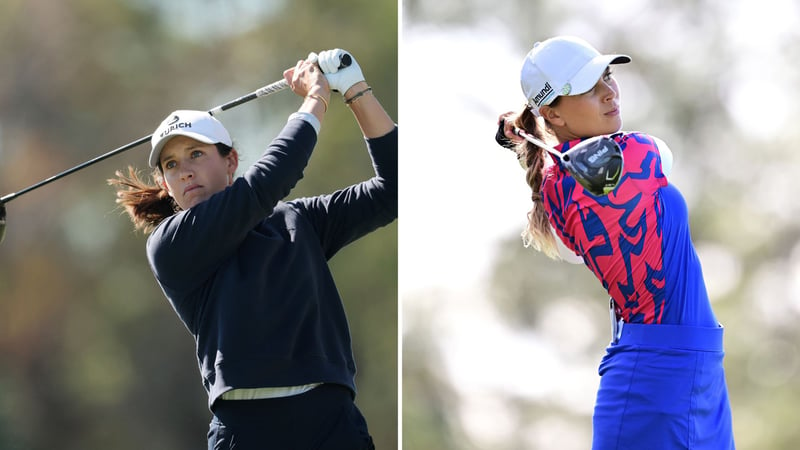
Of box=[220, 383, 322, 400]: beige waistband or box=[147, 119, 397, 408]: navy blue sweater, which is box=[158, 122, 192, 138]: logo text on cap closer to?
box=[147, 119, 397, 408]: navy blue sweater

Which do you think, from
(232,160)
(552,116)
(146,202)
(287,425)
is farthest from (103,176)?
(552,116)

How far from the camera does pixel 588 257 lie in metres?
1.77

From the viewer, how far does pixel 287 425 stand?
1812mm

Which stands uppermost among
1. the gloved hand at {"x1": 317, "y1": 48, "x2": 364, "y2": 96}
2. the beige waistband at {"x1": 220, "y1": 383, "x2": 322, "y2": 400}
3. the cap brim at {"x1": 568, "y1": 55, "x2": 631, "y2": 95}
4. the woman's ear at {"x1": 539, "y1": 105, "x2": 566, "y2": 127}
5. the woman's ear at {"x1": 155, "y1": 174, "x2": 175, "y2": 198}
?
the gloved hand at {"x1": 317, "y1": 48, "x2": 364, "y2": 96}

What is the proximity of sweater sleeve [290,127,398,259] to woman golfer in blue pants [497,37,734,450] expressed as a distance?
35cm

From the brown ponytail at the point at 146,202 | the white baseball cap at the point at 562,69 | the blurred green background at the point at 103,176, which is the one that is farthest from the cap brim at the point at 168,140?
the blurred green background at the point at 103,176

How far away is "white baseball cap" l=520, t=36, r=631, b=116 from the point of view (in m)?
1.76

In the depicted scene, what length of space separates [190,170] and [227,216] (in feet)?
0.72

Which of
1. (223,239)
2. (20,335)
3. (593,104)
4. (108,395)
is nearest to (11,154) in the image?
(20,335)

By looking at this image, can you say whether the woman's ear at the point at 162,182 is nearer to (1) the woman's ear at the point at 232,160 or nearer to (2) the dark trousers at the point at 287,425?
(1) the woman's ear at the point at 232,160

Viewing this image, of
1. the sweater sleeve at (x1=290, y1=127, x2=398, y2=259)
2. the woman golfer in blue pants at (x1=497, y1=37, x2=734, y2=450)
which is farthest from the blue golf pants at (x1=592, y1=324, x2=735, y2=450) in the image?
the sweater sleeve at (x1=290, y1=127, x2=398, y2=259)

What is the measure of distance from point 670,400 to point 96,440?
3.79 metres

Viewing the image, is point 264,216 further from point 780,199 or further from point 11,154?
point 780,199

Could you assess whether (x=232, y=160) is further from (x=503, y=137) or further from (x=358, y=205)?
(x=503, y=137)
